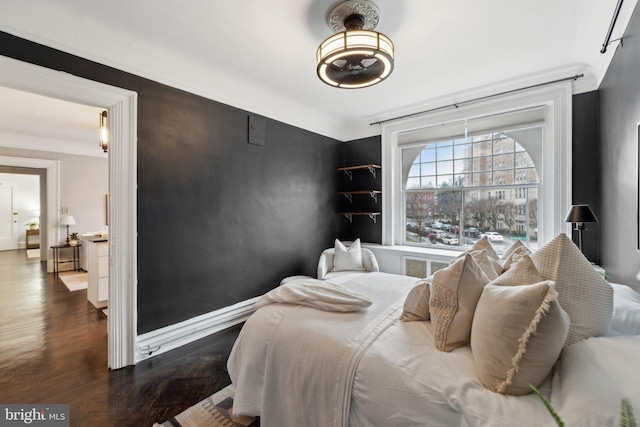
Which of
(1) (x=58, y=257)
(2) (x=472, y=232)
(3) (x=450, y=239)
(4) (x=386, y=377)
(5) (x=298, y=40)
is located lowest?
(1) (x=58, y=257)

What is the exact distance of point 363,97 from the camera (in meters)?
3.45

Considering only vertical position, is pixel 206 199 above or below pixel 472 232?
above

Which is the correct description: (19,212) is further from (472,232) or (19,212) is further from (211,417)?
(472,232)

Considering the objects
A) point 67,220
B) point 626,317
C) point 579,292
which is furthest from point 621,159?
point 67,220

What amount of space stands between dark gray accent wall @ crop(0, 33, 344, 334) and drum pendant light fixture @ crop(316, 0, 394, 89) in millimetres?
1470

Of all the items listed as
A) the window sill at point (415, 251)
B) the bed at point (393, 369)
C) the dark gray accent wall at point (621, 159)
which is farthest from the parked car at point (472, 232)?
the bed at point (393, 369)

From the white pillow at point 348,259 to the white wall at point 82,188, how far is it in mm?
5656

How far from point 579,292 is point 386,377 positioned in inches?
34.3

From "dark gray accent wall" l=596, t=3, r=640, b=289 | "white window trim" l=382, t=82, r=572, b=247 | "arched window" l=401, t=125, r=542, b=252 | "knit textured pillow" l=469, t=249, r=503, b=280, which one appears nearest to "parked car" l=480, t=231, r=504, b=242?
"arched window" l=401, t=125, r=542, b=252

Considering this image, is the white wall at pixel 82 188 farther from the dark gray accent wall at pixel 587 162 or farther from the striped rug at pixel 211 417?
the dark gray accent wall at pixel 587 162

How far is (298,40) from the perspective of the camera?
2.26 metres

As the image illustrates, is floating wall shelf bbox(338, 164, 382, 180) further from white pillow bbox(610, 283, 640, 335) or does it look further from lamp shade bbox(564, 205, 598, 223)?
white pillow bbox(610, 283, 640, 335)

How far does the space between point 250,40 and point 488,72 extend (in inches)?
97.6

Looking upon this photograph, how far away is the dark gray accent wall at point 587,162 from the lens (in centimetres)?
258
